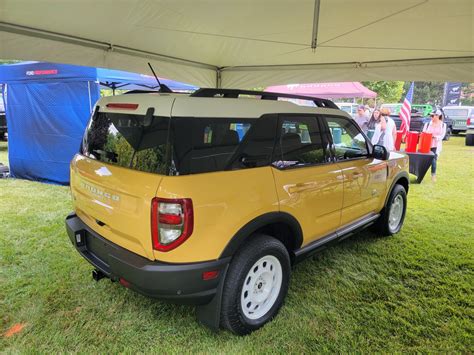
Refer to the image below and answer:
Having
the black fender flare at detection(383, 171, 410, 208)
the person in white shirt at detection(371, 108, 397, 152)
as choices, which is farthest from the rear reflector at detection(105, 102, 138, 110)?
the person in white shirt at detection(371, 108, 397, 152)

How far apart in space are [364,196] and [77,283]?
3072 millimetres

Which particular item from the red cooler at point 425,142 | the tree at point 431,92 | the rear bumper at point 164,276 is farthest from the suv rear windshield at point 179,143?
the tree at point 431,92

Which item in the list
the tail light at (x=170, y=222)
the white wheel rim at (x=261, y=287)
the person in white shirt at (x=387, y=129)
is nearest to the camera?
the tail light at (x=170, y=222)

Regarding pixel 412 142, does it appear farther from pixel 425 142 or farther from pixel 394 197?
pixel 394 197

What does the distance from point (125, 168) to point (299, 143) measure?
4.75 ft

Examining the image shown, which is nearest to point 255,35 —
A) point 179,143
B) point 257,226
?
point 179,143

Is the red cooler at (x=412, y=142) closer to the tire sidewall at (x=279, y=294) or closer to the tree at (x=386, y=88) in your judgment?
the tire sidewall at (x=279, y=294)

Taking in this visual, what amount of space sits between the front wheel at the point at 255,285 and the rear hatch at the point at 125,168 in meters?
0.64

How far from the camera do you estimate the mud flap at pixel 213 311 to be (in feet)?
7.26

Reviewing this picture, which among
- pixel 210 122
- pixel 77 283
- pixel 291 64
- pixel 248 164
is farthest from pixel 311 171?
pixel 291 64

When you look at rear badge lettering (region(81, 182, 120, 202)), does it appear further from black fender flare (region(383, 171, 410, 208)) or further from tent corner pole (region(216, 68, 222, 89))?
tent corner pole (region(216, 68, 222, 89))

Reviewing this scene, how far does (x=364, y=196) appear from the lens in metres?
3.53

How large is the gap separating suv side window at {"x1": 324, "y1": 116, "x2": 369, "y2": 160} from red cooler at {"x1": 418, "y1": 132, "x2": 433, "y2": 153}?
5.30 metres

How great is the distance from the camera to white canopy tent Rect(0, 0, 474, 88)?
3045 mm
